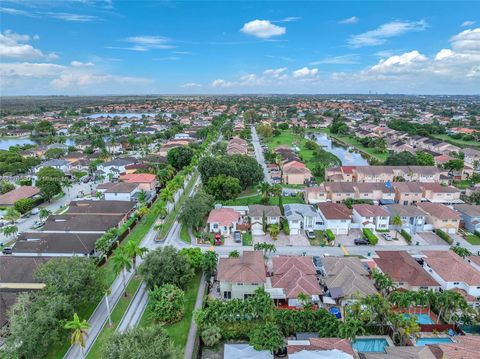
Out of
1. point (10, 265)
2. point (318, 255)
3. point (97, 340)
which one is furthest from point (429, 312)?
point (10, 265)

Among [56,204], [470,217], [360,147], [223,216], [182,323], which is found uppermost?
[223,216]

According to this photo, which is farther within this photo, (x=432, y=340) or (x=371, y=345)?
(x=432, y=340)

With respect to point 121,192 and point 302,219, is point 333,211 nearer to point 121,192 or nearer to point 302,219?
point 302,219

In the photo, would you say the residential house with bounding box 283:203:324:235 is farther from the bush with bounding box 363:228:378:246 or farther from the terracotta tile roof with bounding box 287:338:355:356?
the terracotta tile roof with bounding box 287:338:355:356

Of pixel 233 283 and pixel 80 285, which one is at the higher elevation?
pixel 80 285

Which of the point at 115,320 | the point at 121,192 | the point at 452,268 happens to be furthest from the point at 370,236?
the point at 121,192

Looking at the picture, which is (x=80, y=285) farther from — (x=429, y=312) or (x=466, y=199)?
(x=466, y=199)

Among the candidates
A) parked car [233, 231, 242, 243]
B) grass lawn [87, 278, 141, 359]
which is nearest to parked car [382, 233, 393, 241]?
parked car [233, 231, 242, 243]

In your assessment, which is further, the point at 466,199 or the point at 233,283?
the point at 466,199
